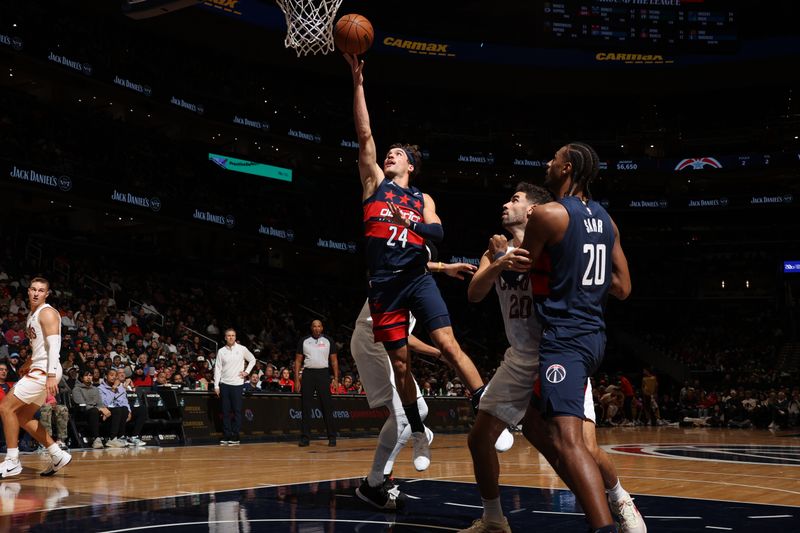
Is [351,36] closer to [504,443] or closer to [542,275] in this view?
[542,275]

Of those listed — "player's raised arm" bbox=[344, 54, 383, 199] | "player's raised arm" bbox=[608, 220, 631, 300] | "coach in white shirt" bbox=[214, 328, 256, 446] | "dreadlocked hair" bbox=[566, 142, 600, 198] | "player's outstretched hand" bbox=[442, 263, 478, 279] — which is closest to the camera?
"dreadlocked hair" bbox=[566, 142, 600, 198]

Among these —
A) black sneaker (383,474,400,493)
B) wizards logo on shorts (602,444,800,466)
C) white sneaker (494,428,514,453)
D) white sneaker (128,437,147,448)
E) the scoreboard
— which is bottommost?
wizards logo on shorts (602,444,800,466)

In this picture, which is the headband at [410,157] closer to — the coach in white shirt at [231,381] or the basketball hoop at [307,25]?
the basketball hoop at [307,25]

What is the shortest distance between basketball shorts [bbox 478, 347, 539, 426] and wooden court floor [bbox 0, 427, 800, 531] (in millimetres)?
1989

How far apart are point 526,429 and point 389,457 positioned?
145 centimetres

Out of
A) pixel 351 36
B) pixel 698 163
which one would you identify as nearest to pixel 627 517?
pixel 351 36

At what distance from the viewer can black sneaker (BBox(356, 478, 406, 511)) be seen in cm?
566

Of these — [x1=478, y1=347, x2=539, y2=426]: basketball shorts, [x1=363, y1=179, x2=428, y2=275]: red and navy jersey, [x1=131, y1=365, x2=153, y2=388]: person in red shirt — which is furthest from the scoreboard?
[x1=478, y1=347, x2=539, y2=426]: basketball shorts

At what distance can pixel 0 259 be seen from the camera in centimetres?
2181

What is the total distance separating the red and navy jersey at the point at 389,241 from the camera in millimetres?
5879

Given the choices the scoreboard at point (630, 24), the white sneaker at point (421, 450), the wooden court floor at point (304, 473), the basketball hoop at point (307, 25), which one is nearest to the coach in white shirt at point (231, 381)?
the wooden court floor at point (304, 473)

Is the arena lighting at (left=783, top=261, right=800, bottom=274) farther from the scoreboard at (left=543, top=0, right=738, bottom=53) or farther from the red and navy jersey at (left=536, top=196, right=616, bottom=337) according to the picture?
the red and navy jersey at (left=536, top=196, right=616, bottom=337)

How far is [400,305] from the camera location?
5871 millimetres

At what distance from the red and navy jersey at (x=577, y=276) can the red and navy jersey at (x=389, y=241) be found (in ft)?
6.21
